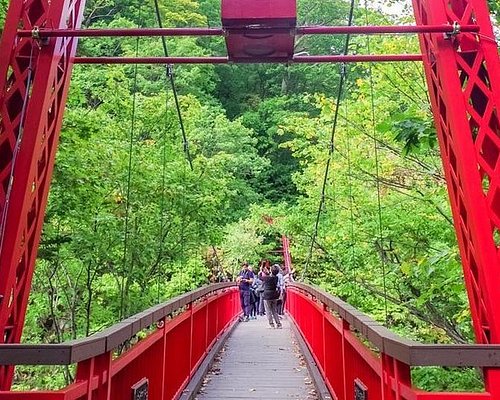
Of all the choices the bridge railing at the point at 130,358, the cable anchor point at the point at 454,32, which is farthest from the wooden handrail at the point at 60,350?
the cable anchor point at the point at 454,32

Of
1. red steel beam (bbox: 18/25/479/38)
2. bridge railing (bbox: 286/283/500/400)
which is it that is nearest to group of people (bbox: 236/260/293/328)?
bridge railing (bbox: 286/283/500/400)

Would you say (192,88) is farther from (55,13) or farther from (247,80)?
(55,13)

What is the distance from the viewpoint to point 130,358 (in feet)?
8.24

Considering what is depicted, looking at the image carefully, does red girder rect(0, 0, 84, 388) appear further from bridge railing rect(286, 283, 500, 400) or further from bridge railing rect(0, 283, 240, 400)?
bridge railing rect(286, 283, 500, 400)

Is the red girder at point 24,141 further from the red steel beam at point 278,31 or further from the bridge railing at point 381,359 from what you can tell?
the bridge railing at point 381,359

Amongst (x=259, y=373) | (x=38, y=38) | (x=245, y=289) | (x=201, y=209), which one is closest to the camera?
(x=38, y=38)

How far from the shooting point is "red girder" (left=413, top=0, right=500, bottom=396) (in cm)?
255

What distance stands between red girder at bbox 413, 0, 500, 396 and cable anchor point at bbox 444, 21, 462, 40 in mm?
12

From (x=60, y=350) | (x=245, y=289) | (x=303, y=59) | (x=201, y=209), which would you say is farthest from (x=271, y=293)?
(x=60, y=350)

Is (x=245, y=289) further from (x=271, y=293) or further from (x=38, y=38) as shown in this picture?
(x=38, y=38)

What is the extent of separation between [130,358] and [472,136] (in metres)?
2.16

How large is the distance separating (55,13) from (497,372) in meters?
3.10

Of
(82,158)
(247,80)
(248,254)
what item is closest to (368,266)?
(82,158)

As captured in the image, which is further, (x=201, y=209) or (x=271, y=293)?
(x=271, y=293)
